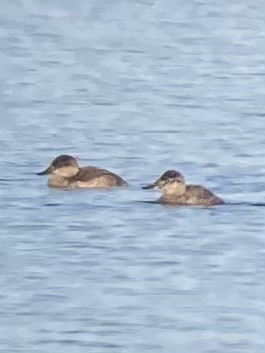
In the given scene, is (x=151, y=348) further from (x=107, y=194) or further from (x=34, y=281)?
(x=107, y=194)

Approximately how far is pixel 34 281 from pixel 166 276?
73 cm

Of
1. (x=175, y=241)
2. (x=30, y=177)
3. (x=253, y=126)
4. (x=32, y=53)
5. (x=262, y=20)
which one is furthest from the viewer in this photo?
(x=262, y=20)

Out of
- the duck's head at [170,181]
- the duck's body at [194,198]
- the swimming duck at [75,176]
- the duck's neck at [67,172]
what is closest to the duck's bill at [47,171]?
the swimming duck at [75,176]

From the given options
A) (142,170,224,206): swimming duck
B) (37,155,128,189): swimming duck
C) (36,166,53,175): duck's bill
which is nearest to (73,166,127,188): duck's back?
(37,155,128,189): swimming duck

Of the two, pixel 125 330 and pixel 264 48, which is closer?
pixel 125 330

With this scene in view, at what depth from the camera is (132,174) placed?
48.8ft

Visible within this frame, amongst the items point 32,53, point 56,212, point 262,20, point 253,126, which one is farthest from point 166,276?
point 262,20

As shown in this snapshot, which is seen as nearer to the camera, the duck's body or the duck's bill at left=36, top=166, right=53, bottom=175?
the duck's body

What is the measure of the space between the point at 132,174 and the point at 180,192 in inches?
42.3

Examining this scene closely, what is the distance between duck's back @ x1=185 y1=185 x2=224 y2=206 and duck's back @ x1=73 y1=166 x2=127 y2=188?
560 millimetres

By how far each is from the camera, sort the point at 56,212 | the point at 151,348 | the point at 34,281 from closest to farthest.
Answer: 1. the point at 151,348
2. the point at 34,281
3. the point at 56,212

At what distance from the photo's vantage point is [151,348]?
1052 cm

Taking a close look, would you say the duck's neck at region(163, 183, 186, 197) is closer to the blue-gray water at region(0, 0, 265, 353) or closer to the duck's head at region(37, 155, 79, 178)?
the blue-gray water at region(0, 0, 265, 353)

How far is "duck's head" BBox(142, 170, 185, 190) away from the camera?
45.6 feet
